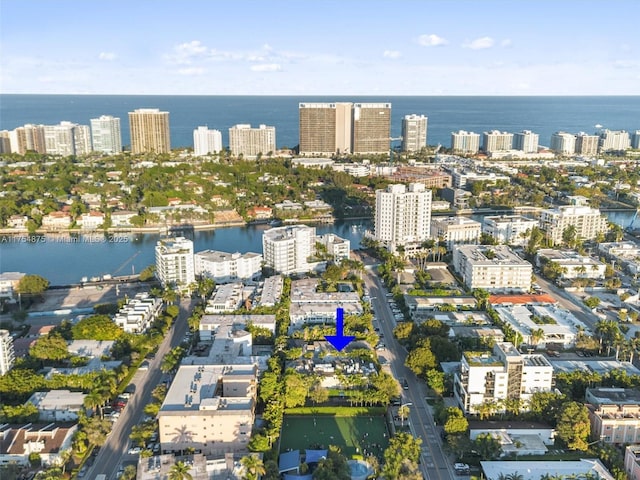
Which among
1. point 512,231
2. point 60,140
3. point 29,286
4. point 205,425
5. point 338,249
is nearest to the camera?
point 205,425

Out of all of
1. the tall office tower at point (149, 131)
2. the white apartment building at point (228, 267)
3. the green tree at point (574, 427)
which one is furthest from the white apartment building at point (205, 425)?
the tall office tower at point (149, 131)

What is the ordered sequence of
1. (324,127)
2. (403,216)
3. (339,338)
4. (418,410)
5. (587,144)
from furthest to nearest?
(587,144) → (324,127) → (403,216) → (339,338) → (418,410)

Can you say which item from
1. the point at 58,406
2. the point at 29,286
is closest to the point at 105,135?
the point at 29,286

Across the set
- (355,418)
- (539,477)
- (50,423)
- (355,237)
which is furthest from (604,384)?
(355,237)

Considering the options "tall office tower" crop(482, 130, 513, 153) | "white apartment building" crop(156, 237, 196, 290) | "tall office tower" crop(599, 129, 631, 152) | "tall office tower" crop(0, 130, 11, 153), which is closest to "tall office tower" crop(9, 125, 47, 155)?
"tall office tower" crop(0, 130, 11, 153)

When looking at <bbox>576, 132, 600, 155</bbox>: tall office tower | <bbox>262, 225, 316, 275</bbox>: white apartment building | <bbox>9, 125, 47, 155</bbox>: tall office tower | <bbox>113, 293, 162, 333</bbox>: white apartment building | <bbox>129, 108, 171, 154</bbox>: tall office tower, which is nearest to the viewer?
<bbox>113, 293, 162, 333</bbox>: white apartment building

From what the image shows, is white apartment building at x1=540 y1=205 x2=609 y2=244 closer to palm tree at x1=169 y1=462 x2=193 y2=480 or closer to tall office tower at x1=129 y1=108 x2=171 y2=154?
palm tree at x1=169 y1=462 x2=193 y2=480

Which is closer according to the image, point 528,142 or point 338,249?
point 338,249

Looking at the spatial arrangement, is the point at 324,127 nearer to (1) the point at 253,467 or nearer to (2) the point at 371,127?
(2) the point at 371,127
